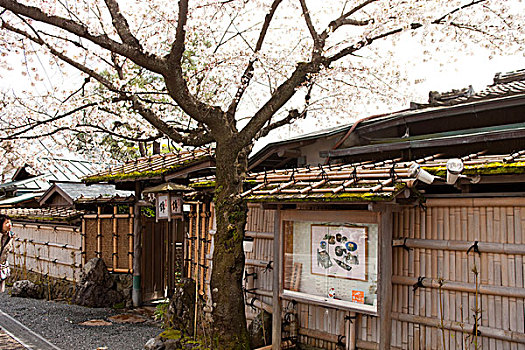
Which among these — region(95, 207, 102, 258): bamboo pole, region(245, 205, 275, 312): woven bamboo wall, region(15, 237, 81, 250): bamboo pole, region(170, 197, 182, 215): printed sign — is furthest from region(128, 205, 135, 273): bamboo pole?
region(245, 205, 275, 312): woven bamboo wall

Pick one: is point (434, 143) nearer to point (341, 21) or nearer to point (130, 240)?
point (341, 21)

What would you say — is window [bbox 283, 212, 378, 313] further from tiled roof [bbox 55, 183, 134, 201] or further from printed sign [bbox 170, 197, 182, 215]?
tiled roof [bbox 55, 183, 134, 201]

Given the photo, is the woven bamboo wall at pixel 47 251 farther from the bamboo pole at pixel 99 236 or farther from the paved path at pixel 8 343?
the paved path at pixel 8 343

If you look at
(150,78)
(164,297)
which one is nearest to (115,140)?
(150,78)

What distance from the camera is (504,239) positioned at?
568 cm

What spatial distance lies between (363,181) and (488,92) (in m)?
3.24

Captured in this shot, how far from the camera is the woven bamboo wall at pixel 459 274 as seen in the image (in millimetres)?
5598

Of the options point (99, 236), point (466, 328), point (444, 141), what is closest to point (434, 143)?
point (444, 141)

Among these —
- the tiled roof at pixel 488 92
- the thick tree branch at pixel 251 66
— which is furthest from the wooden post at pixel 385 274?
the thick tree branch at pixel 251 66

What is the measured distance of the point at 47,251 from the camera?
1680 centimetres

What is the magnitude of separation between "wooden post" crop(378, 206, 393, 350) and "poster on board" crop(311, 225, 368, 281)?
0.34 meters

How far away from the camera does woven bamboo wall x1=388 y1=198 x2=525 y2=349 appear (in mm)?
5598

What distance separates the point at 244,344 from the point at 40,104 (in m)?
8.38

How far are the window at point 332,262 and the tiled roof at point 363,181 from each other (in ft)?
2.07
